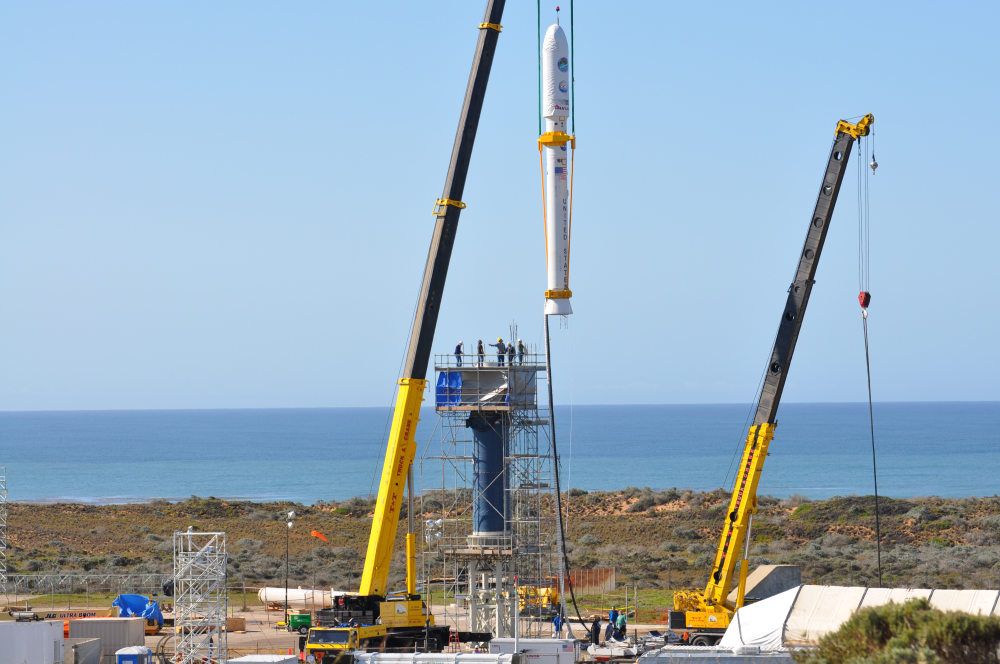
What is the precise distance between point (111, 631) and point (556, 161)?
2055 centimetres

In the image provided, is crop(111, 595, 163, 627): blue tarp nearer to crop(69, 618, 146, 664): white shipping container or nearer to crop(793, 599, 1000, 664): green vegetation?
crop(69, 618, 146, 664): white shipping container

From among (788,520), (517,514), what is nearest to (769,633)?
(517,514)

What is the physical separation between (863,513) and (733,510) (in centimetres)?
5480

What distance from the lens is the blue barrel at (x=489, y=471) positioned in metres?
42.1

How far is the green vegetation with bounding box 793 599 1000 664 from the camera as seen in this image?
75.8 ft

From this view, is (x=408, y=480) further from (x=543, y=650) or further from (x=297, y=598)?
(x=297, y=598)

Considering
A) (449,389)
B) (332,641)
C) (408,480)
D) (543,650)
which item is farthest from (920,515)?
(332,641)

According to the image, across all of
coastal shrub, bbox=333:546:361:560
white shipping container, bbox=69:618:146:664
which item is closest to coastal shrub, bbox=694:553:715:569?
coastal shrub, bbox=333:546:361:560

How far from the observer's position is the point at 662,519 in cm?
9394

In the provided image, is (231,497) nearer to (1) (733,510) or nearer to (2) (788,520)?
(2) (788,520)

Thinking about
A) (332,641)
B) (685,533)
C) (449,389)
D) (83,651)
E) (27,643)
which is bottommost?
(685,533)

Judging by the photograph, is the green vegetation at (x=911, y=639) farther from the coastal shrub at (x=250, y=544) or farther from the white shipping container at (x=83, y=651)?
the coastal shrub at (x=250, y=544)

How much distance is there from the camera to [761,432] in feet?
130

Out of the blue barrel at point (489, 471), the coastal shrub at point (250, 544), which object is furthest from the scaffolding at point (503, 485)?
the coastal shrub at point (250, 544)
